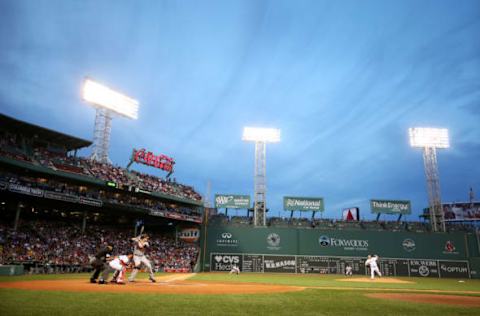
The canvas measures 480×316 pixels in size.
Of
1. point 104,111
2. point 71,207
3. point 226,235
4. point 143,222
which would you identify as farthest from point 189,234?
point 104,111

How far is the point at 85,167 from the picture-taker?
4050 cm

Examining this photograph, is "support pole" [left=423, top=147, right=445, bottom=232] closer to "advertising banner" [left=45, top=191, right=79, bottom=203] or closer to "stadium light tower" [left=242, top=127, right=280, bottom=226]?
"stadium light tower" [left=242, top=127, right=280, bottom=226]

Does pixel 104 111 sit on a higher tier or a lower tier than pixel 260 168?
higher

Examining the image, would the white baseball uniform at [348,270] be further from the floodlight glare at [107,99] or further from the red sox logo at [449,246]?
the floodlight glare at [107,99]

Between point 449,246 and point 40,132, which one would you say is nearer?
point 40,132

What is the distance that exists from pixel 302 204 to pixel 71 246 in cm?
3152

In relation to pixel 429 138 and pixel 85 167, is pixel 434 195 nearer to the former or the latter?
pixel 429 138

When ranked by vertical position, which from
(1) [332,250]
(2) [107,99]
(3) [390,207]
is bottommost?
(1) [332,250]

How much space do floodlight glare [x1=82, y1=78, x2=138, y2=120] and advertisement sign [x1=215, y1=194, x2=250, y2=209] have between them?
671 inches

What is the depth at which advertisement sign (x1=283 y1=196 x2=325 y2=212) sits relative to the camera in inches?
2067

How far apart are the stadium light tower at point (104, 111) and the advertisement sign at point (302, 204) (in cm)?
2557

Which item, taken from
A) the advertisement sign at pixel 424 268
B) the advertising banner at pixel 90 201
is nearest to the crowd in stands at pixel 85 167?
the advertising banner at pixel 90 201

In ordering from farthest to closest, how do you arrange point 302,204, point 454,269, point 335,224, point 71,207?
A: point 302,204 → point 335,224 → point 454,269 → point 71,207

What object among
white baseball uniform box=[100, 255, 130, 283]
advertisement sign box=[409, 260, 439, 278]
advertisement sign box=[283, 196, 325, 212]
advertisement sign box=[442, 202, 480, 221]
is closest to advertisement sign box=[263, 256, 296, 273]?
advertisement sign box=[283, 196, 325, 212]
